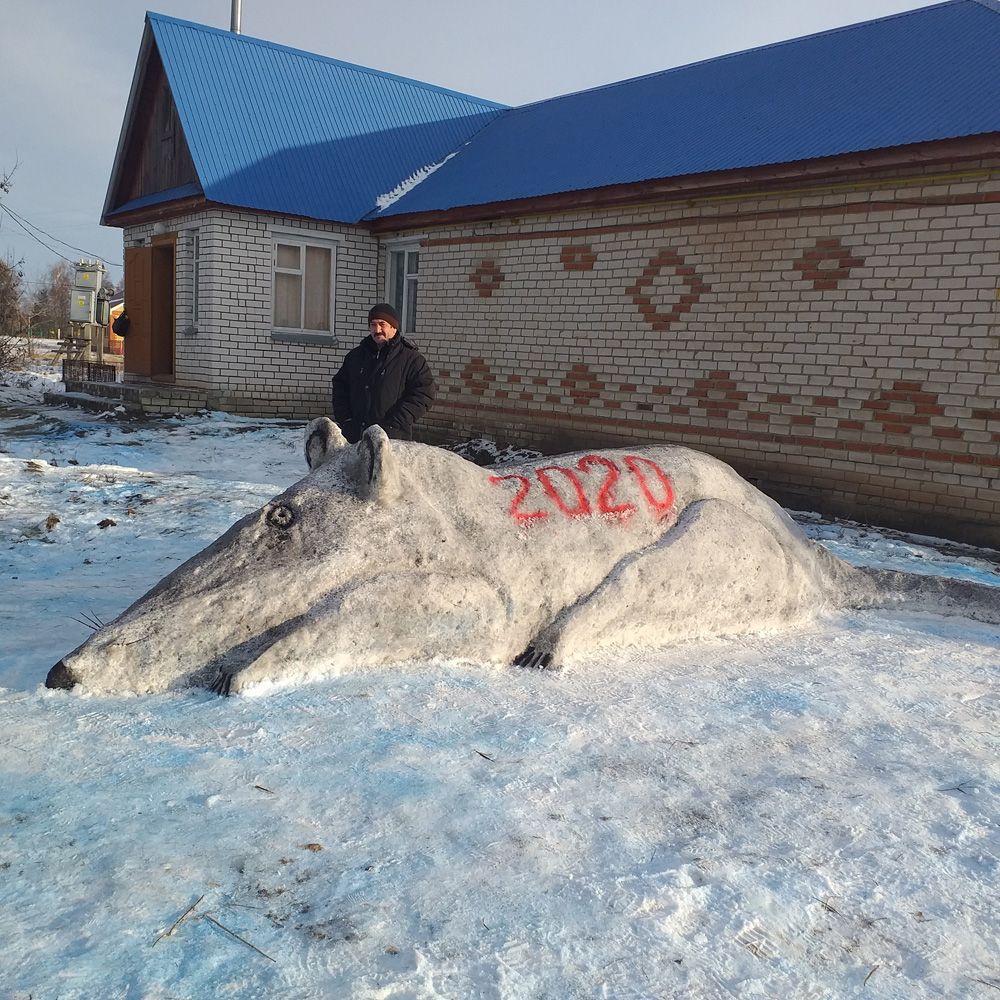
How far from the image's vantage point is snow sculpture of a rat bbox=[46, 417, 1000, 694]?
3373 mm

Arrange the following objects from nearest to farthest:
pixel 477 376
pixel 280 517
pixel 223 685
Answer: pixel 223 685 < pixel 280 517 < pixel 477 376

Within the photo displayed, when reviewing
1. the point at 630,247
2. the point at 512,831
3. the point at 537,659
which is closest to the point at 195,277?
the point at 630,247

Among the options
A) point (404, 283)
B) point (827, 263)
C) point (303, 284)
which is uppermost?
point (404, 283)

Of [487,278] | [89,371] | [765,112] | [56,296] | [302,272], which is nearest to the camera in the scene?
[765,112]

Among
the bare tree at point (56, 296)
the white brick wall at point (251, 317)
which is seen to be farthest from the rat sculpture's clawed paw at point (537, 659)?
the bare tree at point (56, 296)

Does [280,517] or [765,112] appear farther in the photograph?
[765,112]

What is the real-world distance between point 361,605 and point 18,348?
21121 mm

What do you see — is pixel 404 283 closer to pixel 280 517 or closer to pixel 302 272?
pixel 302 272

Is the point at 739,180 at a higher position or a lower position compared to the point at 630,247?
higher

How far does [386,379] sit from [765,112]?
681cm

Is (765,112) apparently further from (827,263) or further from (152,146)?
(152,146)

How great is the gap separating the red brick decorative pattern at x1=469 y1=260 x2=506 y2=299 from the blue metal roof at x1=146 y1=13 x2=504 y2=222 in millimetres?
3040

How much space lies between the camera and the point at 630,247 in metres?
10.1

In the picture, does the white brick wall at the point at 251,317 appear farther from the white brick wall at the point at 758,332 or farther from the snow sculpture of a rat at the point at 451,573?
the snow sculpture of a rat at the point at 451,573
